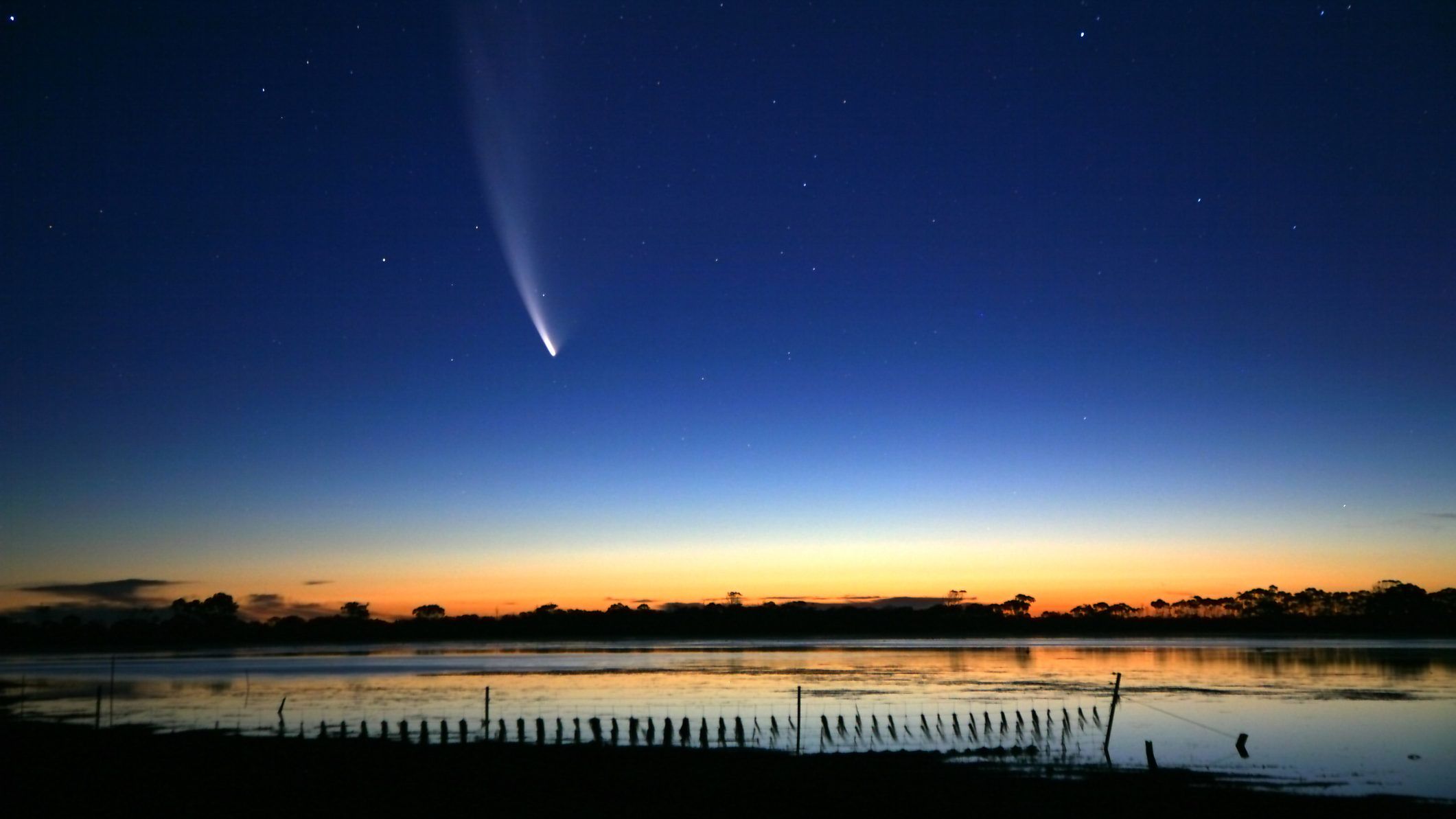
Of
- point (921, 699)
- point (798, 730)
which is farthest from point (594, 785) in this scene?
point (921, 699)

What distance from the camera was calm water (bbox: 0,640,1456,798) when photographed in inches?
1601

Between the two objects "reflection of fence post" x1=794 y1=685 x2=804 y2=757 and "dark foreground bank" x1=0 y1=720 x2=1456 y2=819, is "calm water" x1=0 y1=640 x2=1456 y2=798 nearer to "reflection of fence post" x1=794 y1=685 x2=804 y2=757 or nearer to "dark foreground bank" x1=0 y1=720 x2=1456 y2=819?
"reflection of fence post" x1=794 y1=685 x2=804 y2=757

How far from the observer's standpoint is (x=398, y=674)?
298 ft

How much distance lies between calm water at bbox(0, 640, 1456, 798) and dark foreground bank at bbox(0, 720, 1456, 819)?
18.9 feet

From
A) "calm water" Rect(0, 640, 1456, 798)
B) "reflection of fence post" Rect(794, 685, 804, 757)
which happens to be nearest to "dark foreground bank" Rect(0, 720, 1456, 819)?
"reflection of fence post" Rect(794, 685, 804, 757)

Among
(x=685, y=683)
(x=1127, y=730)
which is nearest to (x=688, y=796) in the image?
(x=1127, y=730)

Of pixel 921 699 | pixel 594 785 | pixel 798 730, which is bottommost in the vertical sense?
pixel 921 699

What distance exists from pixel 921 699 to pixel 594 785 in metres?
35.7

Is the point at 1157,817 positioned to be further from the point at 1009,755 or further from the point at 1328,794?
the point at 1009,755

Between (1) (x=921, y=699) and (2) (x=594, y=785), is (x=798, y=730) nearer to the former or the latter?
(2) (x=594, y=785)

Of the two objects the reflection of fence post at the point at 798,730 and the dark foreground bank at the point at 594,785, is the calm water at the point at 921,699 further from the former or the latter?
the dark foreground bank at the point at 594,785

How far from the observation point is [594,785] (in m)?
28.5

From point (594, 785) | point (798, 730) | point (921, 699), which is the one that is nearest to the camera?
point (594, 785)

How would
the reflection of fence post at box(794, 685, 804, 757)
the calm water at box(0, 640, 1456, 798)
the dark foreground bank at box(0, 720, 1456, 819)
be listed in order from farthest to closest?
the calm water at box(0, 640, 1456, 798) → the reflection of fence post at box(794, 685, 804, 757) → the dark foreground bank at box(0, 720, 1456, 819)
